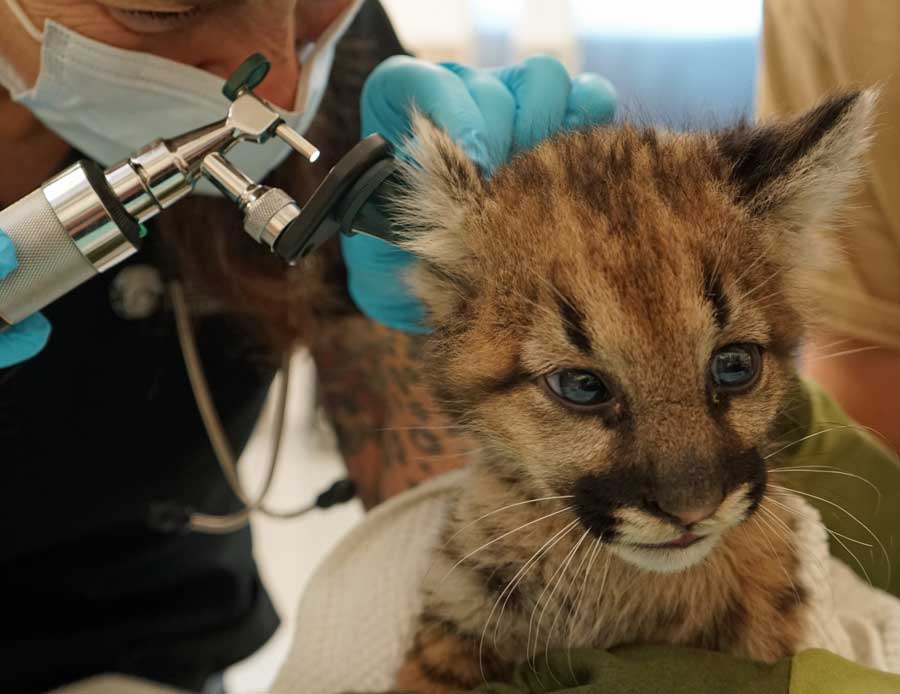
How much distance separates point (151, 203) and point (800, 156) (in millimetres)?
728

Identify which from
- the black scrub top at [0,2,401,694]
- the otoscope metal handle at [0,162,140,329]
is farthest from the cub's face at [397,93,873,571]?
the black scrub top at [0,2,401,694]

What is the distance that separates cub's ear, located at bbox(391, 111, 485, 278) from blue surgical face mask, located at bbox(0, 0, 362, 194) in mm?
267

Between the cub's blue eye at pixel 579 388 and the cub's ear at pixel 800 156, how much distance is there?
284mm

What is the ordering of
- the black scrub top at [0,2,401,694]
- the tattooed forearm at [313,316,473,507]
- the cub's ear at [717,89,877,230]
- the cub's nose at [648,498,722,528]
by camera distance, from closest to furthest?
1. the cub's nose at [648,498,722,528]
2. the cub's ear at [717,89,877,230]
3. the black scrub top at [0,2,401,694]
4. the tattooed forearm at [313,316,473,507]

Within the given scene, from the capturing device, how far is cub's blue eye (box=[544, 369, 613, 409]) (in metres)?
0.88

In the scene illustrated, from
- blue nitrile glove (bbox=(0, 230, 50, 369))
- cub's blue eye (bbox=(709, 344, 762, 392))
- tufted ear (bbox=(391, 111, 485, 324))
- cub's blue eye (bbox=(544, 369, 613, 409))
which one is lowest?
cub's blue eye (bbox=(709, 344, 762, 392))

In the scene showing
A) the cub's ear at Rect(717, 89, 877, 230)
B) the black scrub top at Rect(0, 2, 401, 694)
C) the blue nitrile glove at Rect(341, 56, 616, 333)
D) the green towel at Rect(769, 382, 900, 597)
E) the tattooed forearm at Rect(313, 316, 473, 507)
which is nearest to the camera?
the cub's ear at Rect(717, 89, 877, 230)

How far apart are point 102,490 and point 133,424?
0.44 feet

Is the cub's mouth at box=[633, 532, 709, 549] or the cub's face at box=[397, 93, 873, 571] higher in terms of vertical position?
the cub's face at box=[397, 93, 873, 571]

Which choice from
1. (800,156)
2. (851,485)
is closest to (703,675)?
(851,485)

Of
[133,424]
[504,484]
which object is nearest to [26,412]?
[133,424]

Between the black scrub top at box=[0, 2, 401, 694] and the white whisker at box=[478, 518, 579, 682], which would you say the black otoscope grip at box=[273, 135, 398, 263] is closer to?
the white whisker at box=[478, 518, 579, 682]

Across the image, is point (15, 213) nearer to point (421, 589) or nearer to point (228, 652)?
point (421, 589)

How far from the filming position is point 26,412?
1.41m
